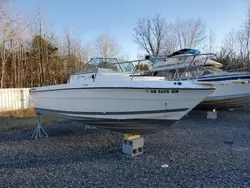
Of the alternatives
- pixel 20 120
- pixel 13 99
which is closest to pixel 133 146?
pixel 20 120

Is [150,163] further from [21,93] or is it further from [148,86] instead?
[21,93]

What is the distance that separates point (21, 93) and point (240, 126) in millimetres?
9535

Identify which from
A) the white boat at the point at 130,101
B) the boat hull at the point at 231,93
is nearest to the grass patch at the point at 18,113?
the white boat at the point at 130,101

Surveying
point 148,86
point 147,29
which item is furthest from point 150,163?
point 147,29

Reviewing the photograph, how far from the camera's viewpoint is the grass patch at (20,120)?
20.7ft

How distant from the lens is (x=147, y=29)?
2825cm

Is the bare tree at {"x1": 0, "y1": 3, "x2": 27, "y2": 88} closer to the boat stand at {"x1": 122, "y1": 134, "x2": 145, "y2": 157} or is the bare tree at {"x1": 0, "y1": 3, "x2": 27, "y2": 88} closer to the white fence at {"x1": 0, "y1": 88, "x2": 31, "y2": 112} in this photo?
the white fence at {"x1": 0, "y1": 88, "x2": 31, "y2": 112}

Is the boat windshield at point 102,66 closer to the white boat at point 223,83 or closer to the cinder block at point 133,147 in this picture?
the cinder block at point 133,147

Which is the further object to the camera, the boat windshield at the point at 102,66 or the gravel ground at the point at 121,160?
the boat windshield at the point at 102,66

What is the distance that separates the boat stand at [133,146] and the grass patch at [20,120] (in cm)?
374

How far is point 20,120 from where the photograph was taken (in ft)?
24.8

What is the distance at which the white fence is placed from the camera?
357 inches

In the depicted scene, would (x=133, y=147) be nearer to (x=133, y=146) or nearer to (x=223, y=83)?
(x=133, y=146)

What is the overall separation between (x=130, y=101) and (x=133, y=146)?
91 centimetres
